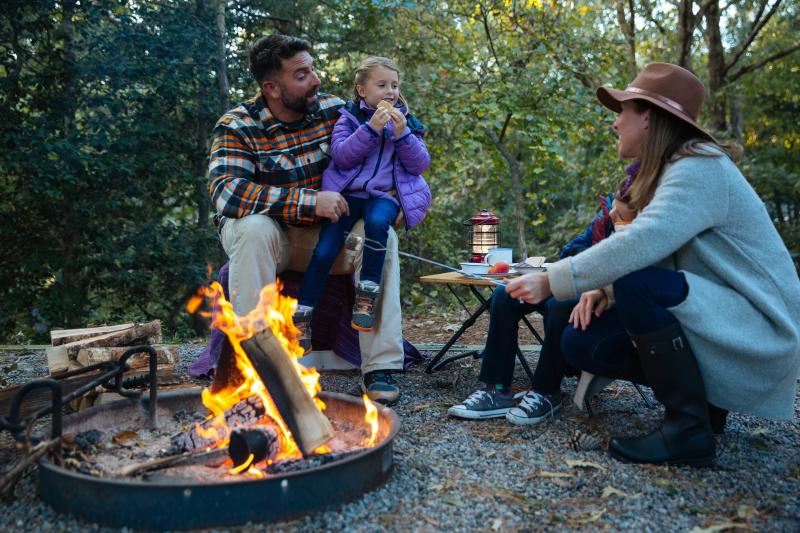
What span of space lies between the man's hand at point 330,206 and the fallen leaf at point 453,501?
5.25 ft

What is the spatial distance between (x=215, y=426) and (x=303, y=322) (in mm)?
A: 944

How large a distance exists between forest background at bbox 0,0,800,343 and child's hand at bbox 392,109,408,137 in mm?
3195

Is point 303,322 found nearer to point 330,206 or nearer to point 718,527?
point 330,206

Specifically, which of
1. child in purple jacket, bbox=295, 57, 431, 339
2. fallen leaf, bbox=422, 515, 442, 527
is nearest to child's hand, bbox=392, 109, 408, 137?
child in purple jacket, bbox=295, 57, 431, 339

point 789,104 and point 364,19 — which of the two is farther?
point 789,104

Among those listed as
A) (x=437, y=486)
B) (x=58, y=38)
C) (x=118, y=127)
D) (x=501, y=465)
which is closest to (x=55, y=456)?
(x=437, y=486)

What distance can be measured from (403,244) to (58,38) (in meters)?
4.32

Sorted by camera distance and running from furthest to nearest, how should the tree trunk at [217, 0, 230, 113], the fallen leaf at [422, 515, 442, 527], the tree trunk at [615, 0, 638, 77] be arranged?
the tree trunk at [615, 0, 638, 77]
the tree trunk at [217, 0, 230, 113]
the fallen leaf at [422, 515, 442, 527]

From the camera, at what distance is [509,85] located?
6887 mm

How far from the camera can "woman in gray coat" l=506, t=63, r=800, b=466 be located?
229 centimetres

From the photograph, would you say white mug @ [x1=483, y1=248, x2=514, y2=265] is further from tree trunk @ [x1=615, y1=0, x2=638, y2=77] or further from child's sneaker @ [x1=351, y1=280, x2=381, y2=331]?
tree trunk @ [x1=615, y1=0, x2=638, y2=77]

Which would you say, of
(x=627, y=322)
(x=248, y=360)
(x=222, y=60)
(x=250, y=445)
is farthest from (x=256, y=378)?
(x=222, y=60)

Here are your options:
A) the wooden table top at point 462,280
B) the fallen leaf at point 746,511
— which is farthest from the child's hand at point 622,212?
the fallen leaf at point 746,511

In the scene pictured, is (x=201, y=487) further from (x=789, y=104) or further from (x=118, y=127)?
(x=789, y=104)
